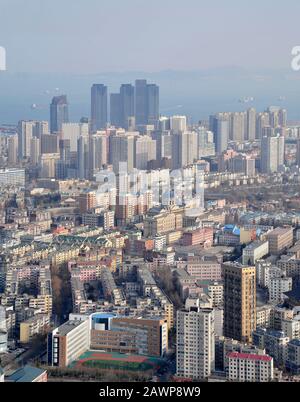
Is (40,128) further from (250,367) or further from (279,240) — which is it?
(250,367)

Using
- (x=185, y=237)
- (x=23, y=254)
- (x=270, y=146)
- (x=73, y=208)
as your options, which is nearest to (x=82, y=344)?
(x=23, y=254)

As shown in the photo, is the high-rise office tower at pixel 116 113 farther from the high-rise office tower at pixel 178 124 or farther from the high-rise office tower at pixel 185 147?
the high-rise office tower at pixel 185 147

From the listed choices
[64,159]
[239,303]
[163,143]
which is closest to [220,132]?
[163,143]

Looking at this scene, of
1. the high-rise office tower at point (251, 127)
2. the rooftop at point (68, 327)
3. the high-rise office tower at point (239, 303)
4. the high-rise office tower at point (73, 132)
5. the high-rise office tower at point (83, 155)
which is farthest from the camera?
the high-rise office tower at point (251, 127)

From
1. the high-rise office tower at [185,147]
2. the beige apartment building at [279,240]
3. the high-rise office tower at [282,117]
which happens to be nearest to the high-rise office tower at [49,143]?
the high-rise office tower at [185,147]

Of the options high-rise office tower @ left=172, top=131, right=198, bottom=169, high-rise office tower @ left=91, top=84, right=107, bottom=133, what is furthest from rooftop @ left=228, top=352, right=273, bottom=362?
high-rise office tower @ left=172, top=131, right=198, bottom=169
